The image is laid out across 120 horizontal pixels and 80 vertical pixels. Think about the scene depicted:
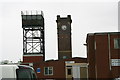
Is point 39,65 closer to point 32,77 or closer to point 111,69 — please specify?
point 111,69

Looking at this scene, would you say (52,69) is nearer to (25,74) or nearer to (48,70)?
(48,70)

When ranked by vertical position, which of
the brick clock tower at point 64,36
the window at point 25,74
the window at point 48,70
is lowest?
the window at point 48,70

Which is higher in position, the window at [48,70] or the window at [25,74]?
the window at [25,74]

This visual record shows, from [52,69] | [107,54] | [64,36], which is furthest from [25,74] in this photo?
[64,36]

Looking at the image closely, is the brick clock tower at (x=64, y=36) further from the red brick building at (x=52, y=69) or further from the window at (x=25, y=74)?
the window at (x=25, y=74)

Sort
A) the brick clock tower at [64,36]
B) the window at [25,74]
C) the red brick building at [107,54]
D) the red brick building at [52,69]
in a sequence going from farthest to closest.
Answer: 1. the brick clock tower at [64,36]
2. the red brick building at [52,69]
3. the red brick building at [107,54]
4. the window at [25,74]

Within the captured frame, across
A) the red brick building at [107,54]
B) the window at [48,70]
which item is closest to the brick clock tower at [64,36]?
the window at [48,70]

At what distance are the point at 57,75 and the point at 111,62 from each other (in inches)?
499

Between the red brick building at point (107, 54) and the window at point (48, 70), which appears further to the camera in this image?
the window at point (48, 70)

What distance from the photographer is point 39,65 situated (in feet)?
140

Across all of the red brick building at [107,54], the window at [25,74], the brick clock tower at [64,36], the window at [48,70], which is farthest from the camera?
the brick clock tower at [64,36]

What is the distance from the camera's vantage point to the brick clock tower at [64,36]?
178 feet

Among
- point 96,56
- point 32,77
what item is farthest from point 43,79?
point 32,77

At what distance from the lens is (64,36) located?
5453cm
